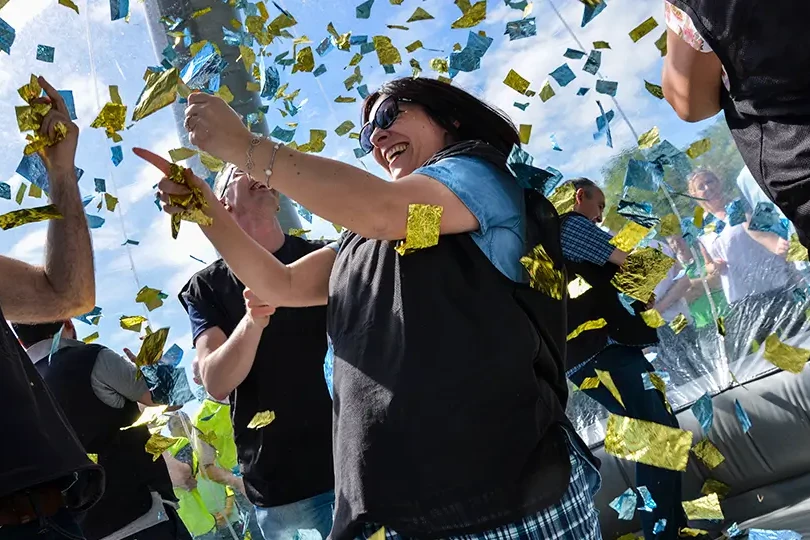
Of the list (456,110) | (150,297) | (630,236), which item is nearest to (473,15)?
(630,236)

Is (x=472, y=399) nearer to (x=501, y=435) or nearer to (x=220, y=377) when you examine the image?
(x=501, y=435)

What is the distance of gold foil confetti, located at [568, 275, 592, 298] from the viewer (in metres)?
2.58

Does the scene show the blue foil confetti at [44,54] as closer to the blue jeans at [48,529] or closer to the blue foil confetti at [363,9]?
the blue foil confetti at [363,9]

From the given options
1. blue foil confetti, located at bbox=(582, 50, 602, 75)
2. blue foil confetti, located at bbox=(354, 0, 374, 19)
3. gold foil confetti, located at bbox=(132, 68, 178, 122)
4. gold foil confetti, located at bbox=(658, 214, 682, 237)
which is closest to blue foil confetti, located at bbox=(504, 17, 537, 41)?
blue foil confetti, located at bbox=(582, 50, 602, 75)

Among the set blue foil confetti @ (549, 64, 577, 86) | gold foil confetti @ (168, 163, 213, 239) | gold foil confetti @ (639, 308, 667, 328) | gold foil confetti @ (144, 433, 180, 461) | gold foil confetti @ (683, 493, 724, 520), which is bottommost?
gold foil confetti @ (683, 493, 724, 520)

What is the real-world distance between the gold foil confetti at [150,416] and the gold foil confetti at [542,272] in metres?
1.54

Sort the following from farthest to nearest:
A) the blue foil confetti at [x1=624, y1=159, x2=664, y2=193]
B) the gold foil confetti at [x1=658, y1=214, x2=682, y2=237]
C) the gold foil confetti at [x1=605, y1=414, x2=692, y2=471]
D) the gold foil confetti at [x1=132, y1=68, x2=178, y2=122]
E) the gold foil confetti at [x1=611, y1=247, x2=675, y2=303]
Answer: the gold foil confetti at [x1=658, y1=214, x2=682, y2=237], the blue foil confetti at [x1=624, y1=159, x2=664, y2=193], the gold foil confetti at [x1=611, y1=247, x2=675, y2=303], the gold foil confetti at [x1=605, y1=414, x2=692, y2=471], the gold foil confetti at [x1=132, y1=68, x2=178, y2=122]

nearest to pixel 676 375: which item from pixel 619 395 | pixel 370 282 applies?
pixel 619 395

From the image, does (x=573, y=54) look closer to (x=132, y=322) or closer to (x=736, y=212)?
(x=736, y=212)

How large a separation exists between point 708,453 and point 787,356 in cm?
80

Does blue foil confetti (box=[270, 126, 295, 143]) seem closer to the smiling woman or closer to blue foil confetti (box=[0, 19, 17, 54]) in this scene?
blue foil confetti (box=[0, 19, 17, 54])

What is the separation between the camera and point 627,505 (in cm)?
309

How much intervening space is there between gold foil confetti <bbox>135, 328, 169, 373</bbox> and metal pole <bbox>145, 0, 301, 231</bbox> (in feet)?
5.63

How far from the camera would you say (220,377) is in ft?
6.12
